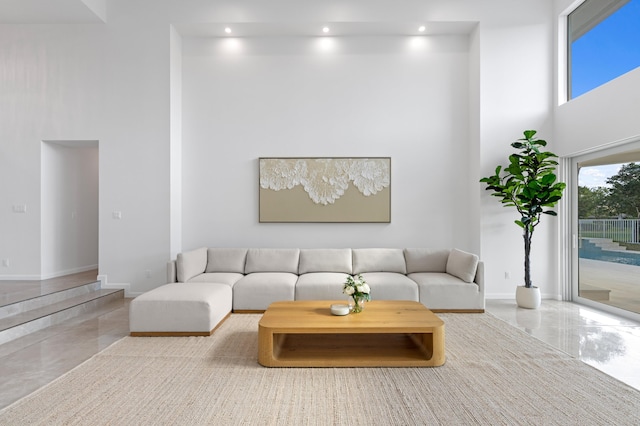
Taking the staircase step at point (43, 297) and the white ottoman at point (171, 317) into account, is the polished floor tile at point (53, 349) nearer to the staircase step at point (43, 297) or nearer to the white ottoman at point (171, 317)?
the white ottoman at point (171, 317)

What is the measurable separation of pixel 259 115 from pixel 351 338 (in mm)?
3800

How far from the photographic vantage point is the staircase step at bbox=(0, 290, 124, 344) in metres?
3.72

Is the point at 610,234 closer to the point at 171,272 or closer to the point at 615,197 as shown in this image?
the point at 615,197

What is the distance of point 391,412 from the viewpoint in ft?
7.63

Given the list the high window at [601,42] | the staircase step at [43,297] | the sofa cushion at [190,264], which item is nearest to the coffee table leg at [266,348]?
the sofa cushion at [190,264]

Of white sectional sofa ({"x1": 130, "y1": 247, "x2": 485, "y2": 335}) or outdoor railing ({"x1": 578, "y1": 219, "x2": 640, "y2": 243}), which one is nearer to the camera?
white sectional sofa ({"x1": 130, "y1": 247, "x2": 485, "y2": 335})

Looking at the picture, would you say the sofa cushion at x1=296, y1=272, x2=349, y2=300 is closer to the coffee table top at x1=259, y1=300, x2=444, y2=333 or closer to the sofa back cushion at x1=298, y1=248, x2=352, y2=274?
the sofa back cushion at x1=298, y1=248, x2=352, y2=274

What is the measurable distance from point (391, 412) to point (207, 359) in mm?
1679

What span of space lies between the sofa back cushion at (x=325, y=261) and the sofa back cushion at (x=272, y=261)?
0.12 meters

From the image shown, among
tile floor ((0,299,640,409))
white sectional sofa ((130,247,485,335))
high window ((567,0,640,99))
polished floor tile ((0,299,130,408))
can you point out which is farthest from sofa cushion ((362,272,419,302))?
high window ((567,0,640,99))

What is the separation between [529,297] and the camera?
16.2 feet

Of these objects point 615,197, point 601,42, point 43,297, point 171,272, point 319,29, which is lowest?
point 43,297

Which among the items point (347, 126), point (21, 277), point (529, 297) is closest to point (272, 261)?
point (347, 126)

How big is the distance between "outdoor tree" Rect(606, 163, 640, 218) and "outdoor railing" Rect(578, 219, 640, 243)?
12cm
